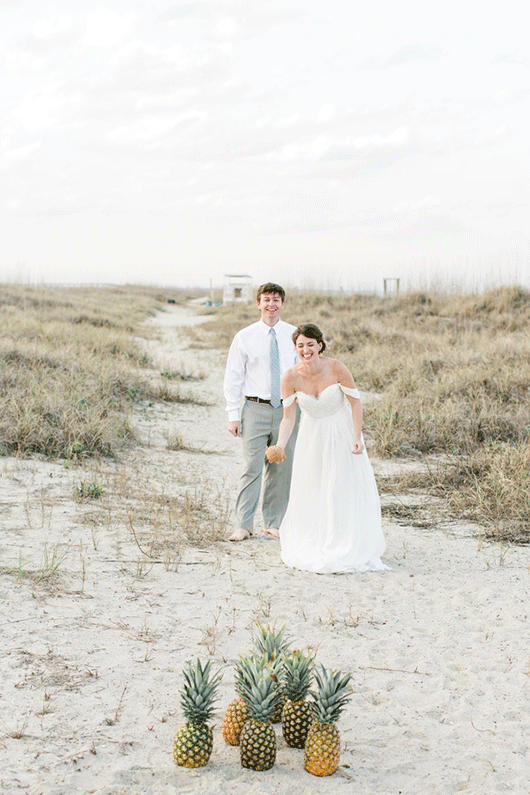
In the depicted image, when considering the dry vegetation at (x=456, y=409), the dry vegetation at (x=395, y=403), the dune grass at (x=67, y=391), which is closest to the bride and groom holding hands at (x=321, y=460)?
the dry vegetation at (x=395, y=403)

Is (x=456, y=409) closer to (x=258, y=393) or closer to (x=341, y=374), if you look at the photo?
(x=258, y=393)

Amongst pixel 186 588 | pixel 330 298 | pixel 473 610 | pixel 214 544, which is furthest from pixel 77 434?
pixel 330 298

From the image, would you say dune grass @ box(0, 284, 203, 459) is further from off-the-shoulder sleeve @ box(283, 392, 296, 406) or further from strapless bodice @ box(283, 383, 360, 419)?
strapless bodice @ box(283, 383, 360, 419)

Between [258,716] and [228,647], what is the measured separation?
44.2 inches

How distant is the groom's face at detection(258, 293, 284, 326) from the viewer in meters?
5.35

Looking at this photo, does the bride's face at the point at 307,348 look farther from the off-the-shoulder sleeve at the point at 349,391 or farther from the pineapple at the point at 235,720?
the pineapple at the point at 235,720

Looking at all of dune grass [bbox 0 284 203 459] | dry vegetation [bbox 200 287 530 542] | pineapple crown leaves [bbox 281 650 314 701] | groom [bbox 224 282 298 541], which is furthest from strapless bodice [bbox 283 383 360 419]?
dune grass [bbox 0 284 203 459]

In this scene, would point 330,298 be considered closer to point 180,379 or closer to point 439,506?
point 180,379

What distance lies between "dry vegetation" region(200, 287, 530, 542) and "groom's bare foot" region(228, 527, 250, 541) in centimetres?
200

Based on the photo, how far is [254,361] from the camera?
5496mm

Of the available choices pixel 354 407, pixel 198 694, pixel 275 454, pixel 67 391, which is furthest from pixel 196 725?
pixel 67 391

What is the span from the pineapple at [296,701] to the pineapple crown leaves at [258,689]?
11 centimetres

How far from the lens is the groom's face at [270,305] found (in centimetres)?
535

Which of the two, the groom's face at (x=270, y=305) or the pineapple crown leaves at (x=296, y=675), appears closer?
the pineapple crown leaves at (x=296, y=675)
